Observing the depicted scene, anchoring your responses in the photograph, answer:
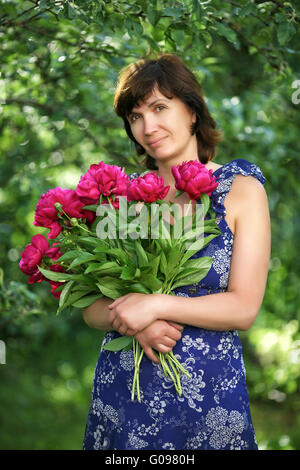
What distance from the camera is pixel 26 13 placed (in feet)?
8.89

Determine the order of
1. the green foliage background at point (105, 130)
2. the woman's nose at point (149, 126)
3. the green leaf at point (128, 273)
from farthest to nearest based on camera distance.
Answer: the green foliage background at point (105, 130) → the woman's nose at point (149, 126) → the green leaf at point (128, 273)

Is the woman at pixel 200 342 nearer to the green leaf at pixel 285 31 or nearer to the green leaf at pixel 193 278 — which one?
the green leaf at pixel 193 278

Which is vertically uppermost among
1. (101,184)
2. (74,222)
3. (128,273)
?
(101,184)

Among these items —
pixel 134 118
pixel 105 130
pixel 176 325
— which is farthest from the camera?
pixel 105 130

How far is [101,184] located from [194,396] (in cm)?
78

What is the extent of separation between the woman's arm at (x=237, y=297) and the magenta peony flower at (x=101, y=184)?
1.15ft

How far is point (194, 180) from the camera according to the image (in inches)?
75.0

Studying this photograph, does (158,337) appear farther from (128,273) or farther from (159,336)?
(128,273)

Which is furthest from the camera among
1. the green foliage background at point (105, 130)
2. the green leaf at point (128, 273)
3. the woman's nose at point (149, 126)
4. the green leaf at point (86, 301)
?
the green foliage background at point (105, 130)

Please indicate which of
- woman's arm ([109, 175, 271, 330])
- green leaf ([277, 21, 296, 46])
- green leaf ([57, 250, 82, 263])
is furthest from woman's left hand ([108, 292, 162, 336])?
green leaf ([277, 21, 296, 46])

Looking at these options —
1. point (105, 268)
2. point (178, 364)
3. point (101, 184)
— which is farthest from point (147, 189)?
point (178, 364)

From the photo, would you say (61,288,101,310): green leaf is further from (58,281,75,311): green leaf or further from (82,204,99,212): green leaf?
(82,204,99,212): green leaf

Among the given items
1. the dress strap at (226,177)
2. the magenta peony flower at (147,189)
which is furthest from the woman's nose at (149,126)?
the magenta peony flower at (147,189)

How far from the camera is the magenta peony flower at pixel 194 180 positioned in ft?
6.26
